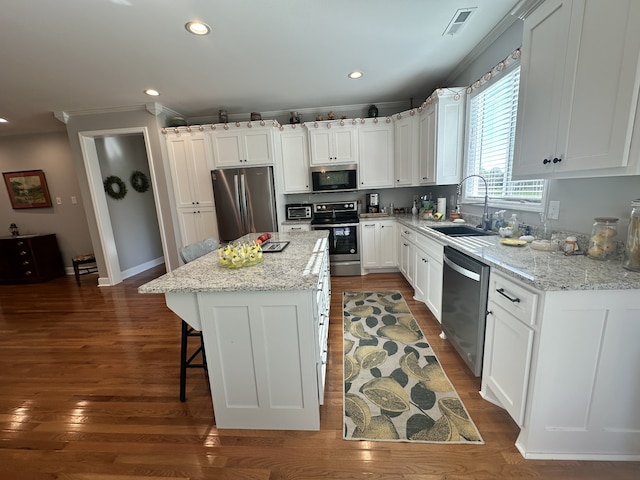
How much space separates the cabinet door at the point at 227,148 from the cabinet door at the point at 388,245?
2425 mm

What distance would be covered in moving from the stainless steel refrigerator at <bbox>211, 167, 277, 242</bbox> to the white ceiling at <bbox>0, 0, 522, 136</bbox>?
3.43 feet

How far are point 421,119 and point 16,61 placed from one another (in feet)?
14.2

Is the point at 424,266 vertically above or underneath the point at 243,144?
underneath

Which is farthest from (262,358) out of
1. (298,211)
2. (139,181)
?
(139,181)

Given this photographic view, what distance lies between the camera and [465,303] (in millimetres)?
1741

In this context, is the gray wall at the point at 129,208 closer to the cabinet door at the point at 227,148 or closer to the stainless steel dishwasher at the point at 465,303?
the cabinet door at the point at 227,148

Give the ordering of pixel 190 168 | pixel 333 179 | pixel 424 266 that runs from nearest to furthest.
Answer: pixel 424 266 < pixel 190 168 < pixel 333 179

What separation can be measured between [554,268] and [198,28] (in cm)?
289

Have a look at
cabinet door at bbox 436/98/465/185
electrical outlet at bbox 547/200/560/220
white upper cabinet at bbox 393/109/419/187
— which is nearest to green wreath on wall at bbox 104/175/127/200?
white upper cabinet at bbox 393/109/419/187

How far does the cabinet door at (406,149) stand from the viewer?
3621mm

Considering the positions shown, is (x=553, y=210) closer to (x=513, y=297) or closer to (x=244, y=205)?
(x=513, y=297)

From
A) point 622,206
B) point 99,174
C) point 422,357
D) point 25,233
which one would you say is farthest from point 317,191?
point 25,233

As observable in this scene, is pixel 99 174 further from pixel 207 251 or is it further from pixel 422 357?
pixel 422 357

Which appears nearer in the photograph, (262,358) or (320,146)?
(262,358)
